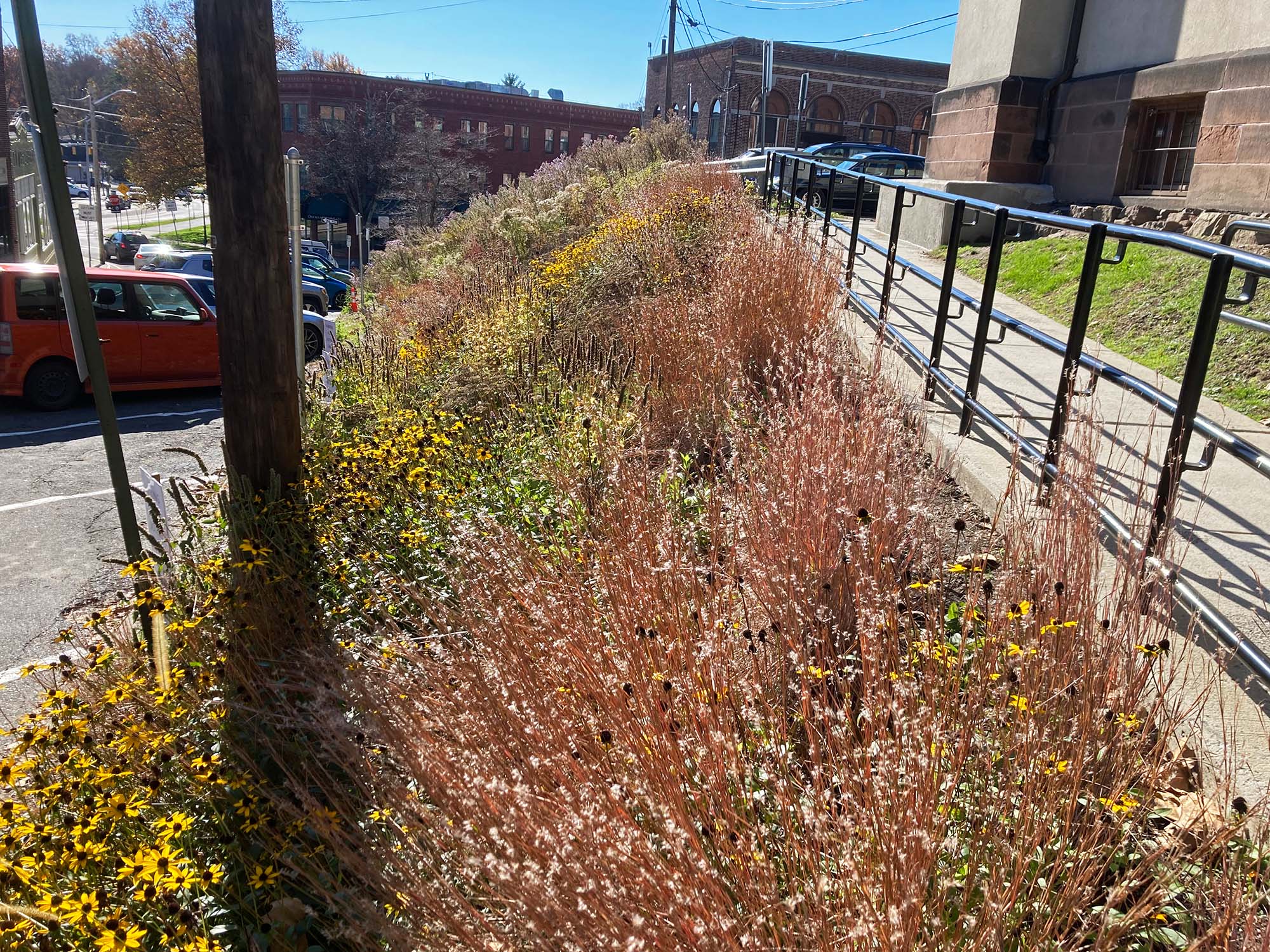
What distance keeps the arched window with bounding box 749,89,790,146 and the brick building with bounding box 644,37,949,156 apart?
0.05m

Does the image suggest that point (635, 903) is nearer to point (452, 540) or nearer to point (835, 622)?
point (835, 622)

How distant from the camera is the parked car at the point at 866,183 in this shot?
19.1 metres

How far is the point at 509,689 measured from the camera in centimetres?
234

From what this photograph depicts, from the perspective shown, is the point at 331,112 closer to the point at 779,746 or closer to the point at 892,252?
the point at 892,252

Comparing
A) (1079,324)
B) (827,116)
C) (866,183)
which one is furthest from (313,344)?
(827,116)

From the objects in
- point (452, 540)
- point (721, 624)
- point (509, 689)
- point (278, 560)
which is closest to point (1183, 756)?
point (721, 624)

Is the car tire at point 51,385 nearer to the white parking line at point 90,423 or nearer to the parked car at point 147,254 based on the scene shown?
the white parking line at point 90,423

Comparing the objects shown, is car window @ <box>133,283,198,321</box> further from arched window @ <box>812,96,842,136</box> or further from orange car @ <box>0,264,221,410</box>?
arched window @ <box>812,96,842,136</box>

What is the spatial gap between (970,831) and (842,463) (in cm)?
149

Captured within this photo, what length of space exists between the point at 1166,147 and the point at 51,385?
13743mm

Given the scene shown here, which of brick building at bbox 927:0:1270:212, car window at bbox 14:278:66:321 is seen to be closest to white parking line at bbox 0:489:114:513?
car window at bbox 14:278:66:321

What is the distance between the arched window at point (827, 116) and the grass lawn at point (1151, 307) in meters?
38.7

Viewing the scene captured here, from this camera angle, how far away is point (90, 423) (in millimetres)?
11492

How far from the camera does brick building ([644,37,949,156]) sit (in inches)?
1655
